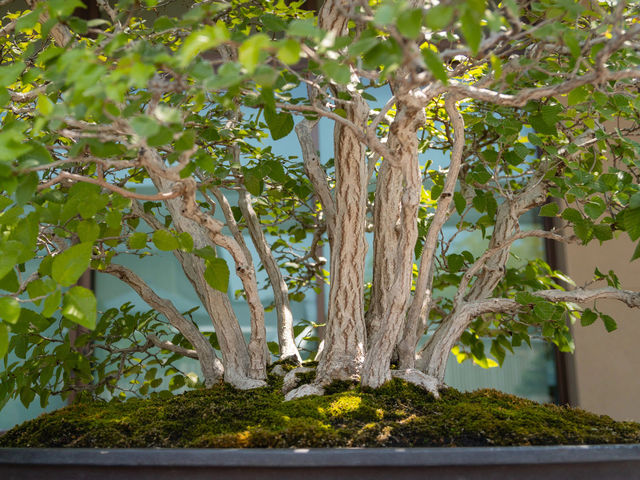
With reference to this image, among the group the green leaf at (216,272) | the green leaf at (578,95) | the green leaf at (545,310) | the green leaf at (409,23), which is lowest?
the green leaf at (545,310)

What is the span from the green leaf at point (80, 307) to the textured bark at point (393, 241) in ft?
1.79

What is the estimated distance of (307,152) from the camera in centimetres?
165

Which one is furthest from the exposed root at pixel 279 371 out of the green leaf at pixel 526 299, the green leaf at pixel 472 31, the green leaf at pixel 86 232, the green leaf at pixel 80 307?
the green leaf at pixel 472 31

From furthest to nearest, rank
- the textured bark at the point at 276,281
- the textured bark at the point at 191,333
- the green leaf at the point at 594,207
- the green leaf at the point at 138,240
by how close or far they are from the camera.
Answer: the textured bark at the point at 276,281 → the textured bark at the point at 191,333 → the green leaf at the point at 594,207 → the green leaf at the point at 138,240

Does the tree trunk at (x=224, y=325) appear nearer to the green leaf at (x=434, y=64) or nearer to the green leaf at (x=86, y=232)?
the green leaf at (x=86, y=232)

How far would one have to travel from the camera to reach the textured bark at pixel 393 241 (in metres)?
1.04

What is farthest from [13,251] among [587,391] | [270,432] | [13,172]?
[587,391]

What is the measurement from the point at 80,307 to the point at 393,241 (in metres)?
0.86

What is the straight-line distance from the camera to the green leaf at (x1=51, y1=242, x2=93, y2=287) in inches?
29.9

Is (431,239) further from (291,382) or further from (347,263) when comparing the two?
(291,382)

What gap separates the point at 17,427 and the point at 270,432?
618 mm

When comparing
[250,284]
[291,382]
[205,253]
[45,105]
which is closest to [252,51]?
[45,105]

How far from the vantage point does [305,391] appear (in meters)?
1.26

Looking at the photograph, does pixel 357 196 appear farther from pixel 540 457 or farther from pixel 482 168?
pixel 540 457
